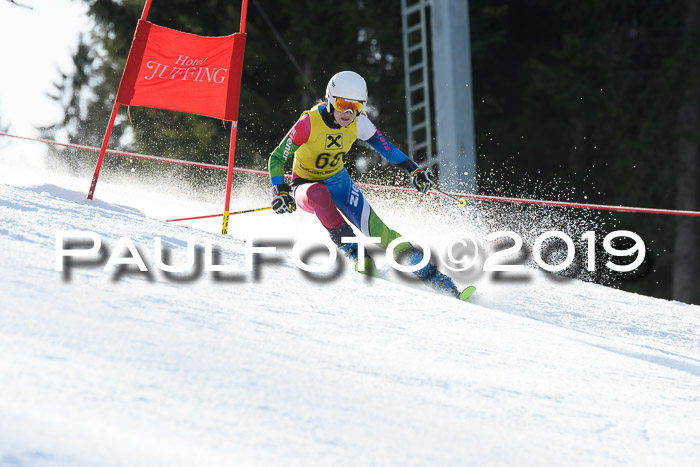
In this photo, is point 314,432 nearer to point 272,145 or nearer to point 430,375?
point 430,375

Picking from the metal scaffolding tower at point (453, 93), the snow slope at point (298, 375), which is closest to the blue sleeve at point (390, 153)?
the snow slope at point (298, 375)

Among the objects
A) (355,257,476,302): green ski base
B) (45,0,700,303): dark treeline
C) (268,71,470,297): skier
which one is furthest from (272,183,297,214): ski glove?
(45,0,700,303): dark treeline

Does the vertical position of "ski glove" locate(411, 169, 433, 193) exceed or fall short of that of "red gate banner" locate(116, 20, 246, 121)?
it falls short

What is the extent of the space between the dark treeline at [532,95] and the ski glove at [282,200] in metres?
7.38

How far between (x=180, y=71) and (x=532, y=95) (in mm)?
8366

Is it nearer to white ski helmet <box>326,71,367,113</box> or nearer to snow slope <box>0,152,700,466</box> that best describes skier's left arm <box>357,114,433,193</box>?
white ski helmet <box>326,71,367,113</box>

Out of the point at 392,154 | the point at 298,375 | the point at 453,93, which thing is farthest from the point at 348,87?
the point at 453,93

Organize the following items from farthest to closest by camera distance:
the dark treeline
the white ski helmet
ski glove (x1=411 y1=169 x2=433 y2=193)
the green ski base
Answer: the dark treeline < ski glove (x1=411 y1=169 x2=433 y2=193) < the green ski base < the white ski helmet

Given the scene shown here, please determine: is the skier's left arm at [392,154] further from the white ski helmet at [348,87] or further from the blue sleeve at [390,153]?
the white ski helmet at [348,87]

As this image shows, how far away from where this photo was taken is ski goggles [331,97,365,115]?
4.48 metres

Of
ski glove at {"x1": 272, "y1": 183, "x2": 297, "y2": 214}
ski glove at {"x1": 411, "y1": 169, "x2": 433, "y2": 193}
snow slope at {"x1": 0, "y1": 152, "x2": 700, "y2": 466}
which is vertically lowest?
snow slope at {"x1": 0, "y1": 152, "x2": 700, "y2": 466}

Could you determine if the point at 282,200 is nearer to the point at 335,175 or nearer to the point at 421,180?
the point at 335,175

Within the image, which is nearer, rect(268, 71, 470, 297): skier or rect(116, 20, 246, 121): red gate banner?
rect(268, 71, 470, 297): skier

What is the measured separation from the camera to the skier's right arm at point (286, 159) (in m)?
4.47
